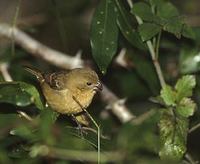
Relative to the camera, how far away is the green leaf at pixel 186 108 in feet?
12.7

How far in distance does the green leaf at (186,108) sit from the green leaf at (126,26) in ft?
1.78

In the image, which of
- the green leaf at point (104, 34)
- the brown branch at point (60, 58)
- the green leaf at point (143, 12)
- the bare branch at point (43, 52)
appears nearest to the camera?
the green leaf at point (104, 34)

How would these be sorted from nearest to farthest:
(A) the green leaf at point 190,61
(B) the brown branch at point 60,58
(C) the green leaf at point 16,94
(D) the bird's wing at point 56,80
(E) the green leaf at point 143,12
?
(C) the green leaf at point 16,94, (E) the green leaf at point 143,12, (D) the bird's wing at point 56,80, (A) the green leaf at point 190,61, (B) the brown branch at point 60,58

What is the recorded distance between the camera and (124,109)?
4961 mm

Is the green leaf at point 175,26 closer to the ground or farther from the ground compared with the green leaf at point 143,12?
closer to the ground

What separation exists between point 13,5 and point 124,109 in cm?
363

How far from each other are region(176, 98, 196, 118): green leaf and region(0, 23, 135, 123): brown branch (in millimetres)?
1032

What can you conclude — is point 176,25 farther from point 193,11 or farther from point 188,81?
point 193,11

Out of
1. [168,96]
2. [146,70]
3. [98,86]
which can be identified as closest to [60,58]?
[146,70]

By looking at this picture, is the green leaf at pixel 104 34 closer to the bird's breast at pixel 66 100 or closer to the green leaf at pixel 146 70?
the bird's breast at pixel 66 100

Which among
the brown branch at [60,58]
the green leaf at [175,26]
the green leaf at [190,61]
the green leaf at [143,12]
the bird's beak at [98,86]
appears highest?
the green leaf at [143,12]

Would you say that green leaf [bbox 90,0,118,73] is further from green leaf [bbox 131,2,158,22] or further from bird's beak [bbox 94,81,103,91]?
bird's beak [bbox 94,81,103,91]

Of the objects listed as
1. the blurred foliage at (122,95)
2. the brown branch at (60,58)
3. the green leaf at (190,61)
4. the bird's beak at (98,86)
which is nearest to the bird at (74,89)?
the bird's beak at (98,86)

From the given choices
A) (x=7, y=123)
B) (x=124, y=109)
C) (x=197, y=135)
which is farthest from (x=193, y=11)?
(x=7, y=123)
